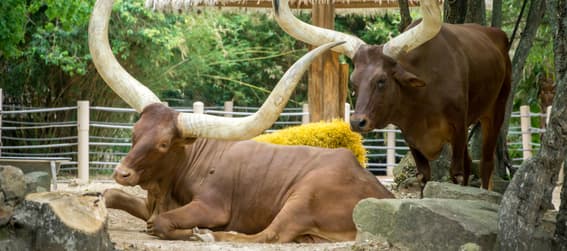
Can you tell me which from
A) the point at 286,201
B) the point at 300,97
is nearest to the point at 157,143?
the point at 286,201

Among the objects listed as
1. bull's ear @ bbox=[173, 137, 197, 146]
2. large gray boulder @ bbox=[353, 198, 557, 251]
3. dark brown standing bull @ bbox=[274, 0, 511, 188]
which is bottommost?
large gray boulder @ bbox=[353, 198, 557, 251]

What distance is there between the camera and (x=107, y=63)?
25.4 feet

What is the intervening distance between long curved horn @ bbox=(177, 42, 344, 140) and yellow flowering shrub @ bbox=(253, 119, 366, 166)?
9.23 feet

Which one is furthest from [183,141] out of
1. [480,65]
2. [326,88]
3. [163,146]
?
[326,88]

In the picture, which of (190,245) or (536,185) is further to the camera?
(190,245)

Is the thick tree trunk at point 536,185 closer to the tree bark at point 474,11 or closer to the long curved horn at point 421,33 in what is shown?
the long curved horn at point 421,33

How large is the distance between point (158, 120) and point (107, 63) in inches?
27.9

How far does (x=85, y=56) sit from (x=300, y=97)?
7.03m

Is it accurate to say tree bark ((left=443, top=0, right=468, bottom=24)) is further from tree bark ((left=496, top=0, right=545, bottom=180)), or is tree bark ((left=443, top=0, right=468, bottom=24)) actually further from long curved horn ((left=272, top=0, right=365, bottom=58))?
long curved horn ((left=272, top=0, right=365, bottom=58))

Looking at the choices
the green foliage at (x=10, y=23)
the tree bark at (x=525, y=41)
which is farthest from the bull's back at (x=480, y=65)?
the green foliage at (x=10, y=23)

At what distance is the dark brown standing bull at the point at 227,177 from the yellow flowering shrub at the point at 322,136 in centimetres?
221

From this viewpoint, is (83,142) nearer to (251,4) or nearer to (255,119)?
(251,4)

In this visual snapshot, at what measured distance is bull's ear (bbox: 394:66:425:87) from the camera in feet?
24.9

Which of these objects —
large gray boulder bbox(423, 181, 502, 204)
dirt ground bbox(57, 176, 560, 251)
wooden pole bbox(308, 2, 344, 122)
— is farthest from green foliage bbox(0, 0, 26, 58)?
large gray boulder bbox(423, 181, 502, 204)
